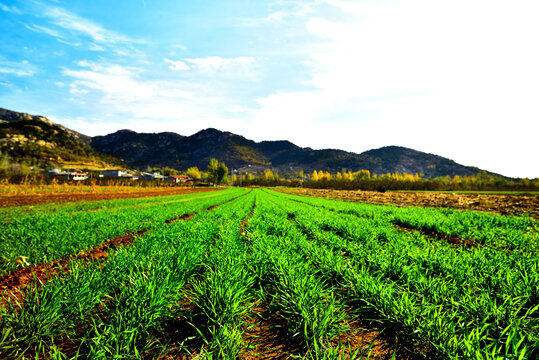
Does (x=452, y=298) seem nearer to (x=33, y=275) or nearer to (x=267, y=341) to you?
(x=267, y=341)

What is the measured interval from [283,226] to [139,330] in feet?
19.6

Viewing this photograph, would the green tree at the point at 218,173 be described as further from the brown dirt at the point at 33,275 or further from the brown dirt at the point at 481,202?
the brown dirt at the point at 33,275

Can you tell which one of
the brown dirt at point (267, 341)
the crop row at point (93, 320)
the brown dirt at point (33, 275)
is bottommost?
the brown dirt at point (33, 275)

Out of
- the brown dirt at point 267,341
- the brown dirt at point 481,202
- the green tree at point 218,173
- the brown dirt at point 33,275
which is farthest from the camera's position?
the green tree at point 218,173

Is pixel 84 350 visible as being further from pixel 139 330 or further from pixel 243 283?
pixel 243 283

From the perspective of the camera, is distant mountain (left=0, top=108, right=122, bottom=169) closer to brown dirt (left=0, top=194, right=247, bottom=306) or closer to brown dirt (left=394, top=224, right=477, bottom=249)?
brown dirt (left=0, top=194, right=247, bottom=306)

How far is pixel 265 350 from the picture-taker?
88.1 inches

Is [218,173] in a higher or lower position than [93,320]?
higher

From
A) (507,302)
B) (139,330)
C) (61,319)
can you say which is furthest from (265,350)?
(507,302)

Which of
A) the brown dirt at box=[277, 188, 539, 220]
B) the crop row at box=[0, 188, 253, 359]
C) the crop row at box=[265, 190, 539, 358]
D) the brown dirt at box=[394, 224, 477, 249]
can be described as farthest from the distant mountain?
the brown dirt at box=[394, 224, 477, 249]

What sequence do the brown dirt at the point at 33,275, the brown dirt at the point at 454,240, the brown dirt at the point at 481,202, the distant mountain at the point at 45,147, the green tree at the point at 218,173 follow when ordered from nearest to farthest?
1. the brown dirt at the point at 33,275
2. the brown dirt at the point at 454,240
3. the brown dirt at the point at 481,202
4. the green tree at the point at 218,173
5. the distant mountain at the point at 45,147

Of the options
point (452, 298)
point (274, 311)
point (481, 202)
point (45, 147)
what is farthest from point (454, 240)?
point (45, 147)

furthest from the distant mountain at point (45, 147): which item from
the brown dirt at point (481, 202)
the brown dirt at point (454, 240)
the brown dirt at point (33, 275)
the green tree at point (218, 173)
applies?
the brown dirt at point (454, 240)

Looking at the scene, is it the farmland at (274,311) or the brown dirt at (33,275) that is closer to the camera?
the farmland at (274,311)
